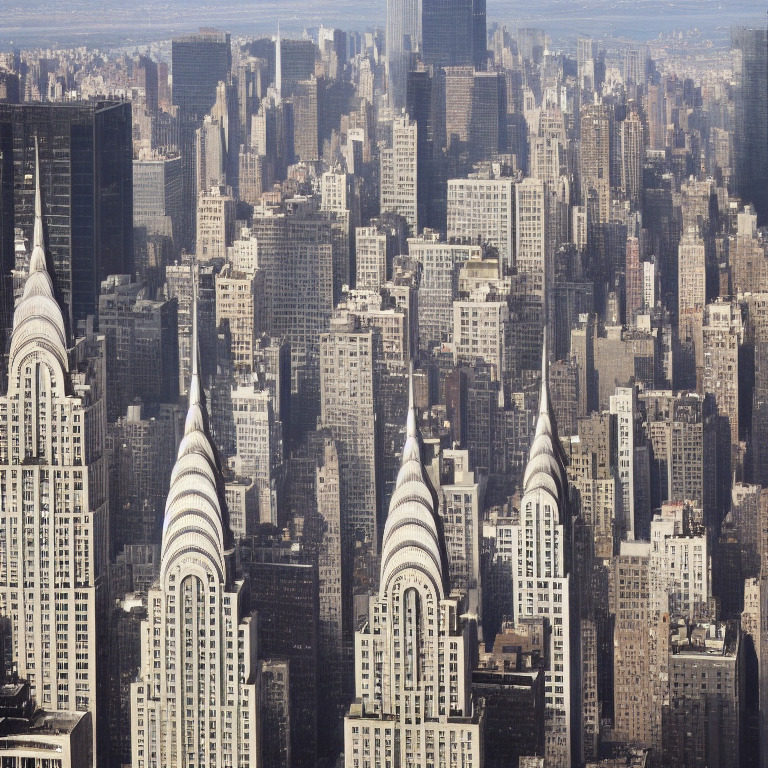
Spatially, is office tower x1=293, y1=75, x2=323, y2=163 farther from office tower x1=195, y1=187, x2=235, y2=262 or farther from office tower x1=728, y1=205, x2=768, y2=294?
office tower x1=728, y1=205, x2=768, y2=294

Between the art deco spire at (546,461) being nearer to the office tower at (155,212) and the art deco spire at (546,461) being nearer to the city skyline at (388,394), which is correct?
the city skyline at (388,394)

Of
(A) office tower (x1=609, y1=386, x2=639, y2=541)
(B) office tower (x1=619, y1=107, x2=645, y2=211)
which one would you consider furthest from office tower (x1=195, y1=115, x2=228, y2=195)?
(B) office tower (x1=619, y1=107, x2=645, y2=211)

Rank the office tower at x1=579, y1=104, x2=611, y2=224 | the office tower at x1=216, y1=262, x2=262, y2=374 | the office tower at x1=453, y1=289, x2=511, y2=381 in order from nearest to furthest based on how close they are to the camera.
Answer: the office tower at x1=216, y1=262, x2=262, y2=374
the office tower at x1=453, y1=289, x2=511, y2=381
the office tower at x1=579, y1=104, x2=611, y2=224

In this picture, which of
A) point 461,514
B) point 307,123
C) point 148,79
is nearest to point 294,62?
point 307,123

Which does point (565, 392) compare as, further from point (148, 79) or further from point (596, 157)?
point (596, 157)

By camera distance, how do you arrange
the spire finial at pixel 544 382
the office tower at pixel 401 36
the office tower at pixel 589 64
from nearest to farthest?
1. the spire finial at pixel 544 382
2. the office tower at pixel 401 36
3. the office tower at pixel 589 64

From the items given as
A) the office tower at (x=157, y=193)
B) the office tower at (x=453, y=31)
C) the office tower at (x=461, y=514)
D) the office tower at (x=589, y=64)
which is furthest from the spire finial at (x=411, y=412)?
the office tower at (x=589, y=64)
